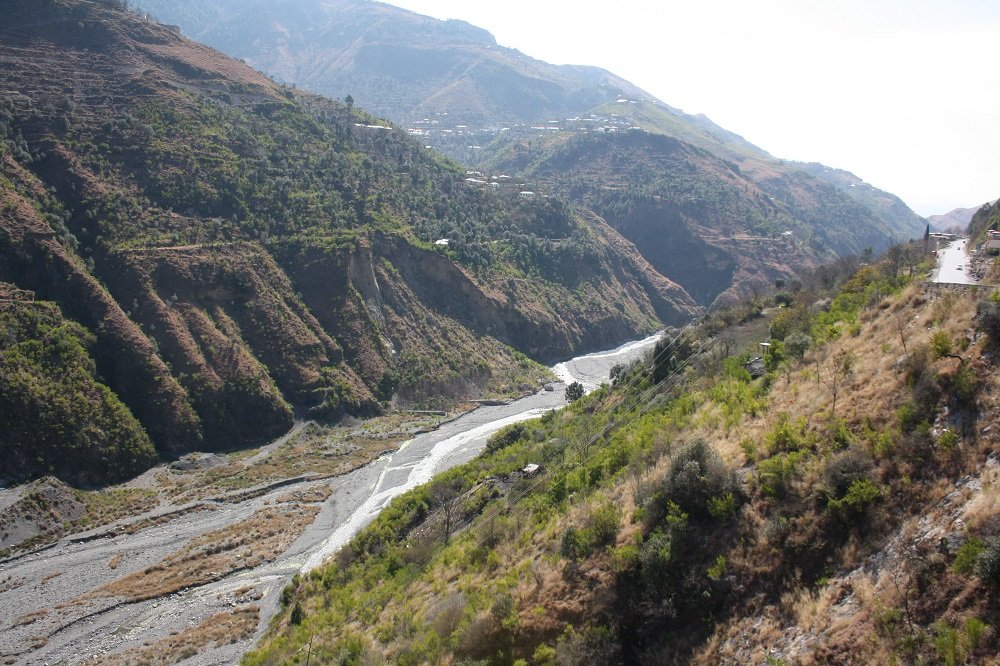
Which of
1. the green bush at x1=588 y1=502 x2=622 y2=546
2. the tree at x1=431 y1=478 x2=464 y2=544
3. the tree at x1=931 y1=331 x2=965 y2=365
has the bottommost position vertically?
the tree at x1=431 y1=478 x2=464 y2=544

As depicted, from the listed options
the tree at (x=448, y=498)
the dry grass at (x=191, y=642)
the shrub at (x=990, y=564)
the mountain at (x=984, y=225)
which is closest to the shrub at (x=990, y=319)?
the shrub at (x=990, y=564)

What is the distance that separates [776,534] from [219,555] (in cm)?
3052

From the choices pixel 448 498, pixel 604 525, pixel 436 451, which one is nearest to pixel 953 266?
pixel 604 525

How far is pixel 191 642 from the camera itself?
24031mm

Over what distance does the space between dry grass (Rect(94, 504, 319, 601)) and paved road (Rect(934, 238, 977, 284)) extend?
31.4 meters

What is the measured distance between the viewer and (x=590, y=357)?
78812mm

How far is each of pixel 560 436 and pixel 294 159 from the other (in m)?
60.0

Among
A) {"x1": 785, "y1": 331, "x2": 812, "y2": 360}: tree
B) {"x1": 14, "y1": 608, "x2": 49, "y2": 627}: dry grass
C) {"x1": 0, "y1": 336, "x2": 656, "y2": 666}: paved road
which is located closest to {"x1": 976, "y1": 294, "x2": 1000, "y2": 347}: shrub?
{"x1": 785, "y1": 331, "x2": 812, "y2": 360}: tree

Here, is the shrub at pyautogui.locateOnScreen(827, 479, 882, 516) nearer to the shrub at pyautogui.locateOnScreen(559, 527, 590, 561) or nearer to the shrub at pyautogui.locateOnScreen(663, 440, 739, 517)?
the shrub at pyautogui.locateOnScreen(663, 440, 739, 517)

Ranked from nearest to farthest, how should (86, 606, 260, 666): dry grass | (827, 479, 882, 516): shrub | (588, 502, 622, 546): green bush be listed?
(827, 479, 882, 516): shrub < (588, 502, 622, 546): green bush < (86, 606, 260, 666): dry grass

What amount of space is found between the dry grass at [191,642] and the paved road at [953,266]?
27021 millimetres

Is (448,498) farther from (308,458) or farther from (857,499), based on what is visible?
(308,458)

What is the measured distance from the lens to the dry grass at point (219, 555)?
28922mm

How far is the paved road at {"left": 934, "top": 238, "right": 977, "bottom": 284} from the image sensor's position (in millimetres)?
17953
